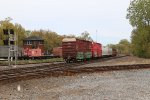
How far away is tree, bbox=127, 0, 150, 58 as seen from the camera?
91.3 meters

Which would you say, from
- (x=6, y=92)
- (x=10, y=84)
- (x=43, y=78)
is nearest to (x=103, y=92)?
(x=6, y=92)

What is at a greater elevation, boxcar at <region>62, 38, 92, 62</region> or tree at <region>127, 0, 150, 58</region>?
tree at <region>127, 0, 150, 58</region>

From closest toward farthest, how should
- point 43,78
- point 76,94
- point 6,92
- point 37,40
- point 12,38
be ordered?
point 76,94
point 6,92
point 43,78
point 12,38
point 37,40

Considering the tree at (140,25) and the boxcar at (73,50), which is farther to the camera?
the tree at (140,25)

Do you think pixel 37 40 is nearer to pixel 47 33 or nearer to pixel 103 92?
pixel 47 33

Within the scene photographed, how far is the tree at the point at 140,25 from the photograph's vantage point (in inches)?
3595

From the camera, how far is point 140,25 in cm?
9350

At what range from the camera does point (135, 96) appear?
14.7 m

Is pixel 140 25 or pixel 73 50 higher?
pixel 140 25

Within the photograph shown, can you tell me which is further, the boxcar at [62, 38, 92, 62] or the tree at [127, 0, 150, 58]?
the tree at [127, 0, 150, 58]

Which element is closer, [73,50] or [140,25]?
[73,50]

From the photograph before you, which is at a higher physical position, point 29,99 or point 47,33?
point 47,33

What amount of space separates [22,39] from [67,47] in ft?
254

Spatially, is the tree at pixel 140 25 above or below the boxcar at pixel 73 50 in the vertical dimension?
above
